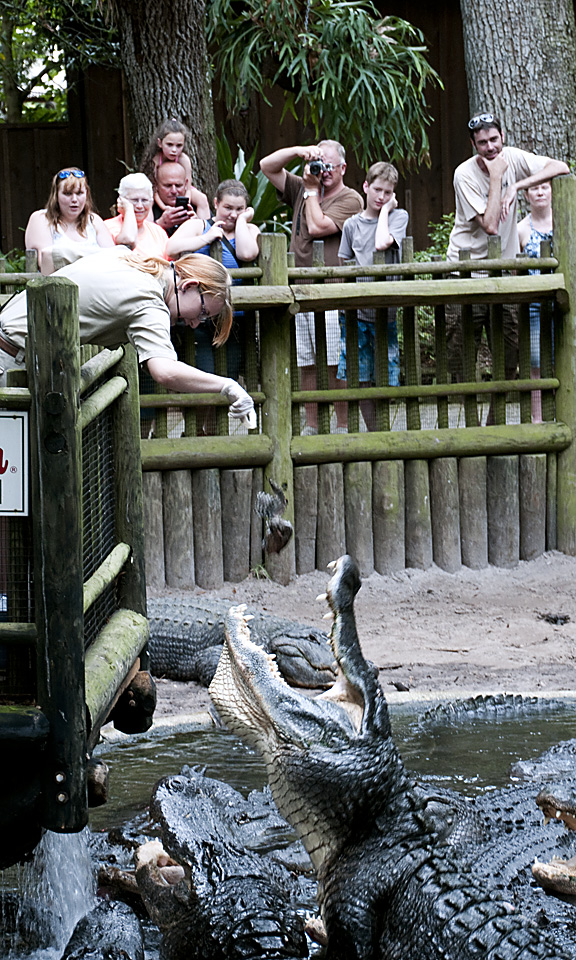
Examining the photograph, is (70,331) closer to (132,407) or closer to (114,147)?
(132,407)

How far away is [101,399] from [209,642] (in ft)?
8.65

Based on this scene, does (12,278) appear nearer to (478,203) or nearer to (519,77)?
(478,203)

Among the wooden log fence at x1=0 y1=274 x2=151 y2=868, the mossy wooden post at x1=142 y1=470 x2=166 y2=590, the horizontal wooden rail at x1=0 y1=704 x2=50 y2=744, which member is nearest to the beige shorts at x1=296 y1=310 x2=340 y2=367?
the mossy wooden post at x1=142 y1=470 x2=166 y2=590

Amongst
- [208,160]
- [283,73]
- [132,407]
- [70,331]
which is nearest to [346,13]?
[283,73]

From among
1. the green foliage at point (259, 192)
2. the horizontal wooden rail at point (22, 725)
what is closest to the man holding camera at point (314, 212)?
the green foliage at point (259, 192)

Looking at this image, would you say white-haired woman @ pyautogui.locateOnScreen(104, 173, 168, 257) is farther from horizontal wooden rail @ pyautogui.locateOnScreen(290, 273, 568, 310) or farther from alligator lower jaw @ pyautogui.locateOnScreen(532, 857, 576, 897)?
alligator lower jaw @ pyautogui.locateOnScreen(532, 857, 576, 897)

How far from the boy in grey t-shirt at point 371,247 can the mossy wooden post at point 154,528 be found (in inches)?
44.8

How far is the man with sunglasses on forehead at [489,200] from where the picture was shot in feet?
19.5

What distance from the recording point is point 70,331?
6.65ft

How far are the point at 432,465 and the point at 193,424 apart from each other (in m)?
1.32

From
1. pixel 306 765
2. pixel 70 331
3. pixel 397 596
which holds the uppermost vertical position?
pixel 70 331

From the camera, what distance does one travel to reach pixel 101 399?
8.14 feet

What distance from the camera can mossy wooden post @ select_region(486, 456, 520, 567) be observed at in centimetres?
599

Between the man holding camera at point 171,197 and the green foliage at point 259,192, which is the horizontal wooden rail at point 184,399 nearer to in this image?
the man holding camera at point 171,197
